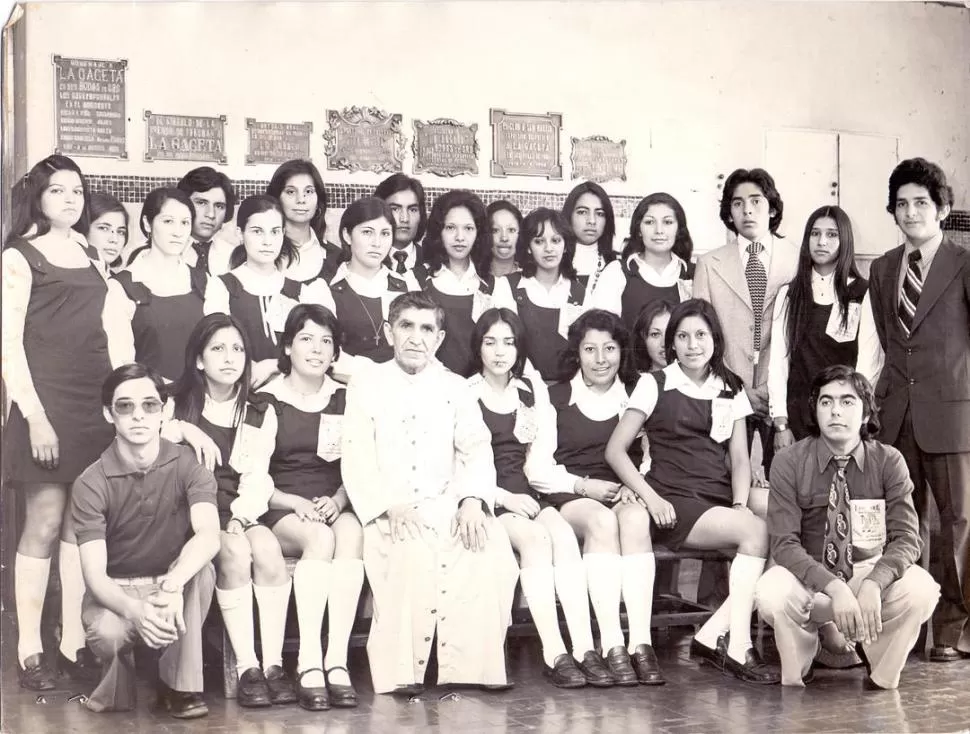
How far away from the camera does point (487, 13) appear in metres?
5.40

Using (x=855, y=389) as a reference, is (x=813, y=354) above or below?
above

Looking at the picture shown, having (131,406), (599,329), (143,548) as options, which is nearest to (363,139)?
(599,329)

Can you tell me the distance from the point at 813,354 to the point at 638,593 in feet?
4.39

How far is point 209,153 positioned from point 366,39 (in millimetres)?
789

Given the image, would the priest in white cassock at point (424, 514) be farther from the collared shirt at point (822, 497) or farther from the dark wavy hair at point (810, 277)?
the dark wavy hair at point (810, 277)

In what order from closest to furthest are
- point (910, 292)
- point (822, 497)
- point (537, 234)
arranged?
point (822, 497) < point (537, 234) < point (910, 292)

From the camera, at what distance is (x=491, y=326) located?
17.8 ft

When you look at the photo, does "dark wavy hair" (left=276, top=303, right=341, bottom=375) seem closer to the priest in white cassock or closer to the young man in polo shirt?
the priest in white cassock

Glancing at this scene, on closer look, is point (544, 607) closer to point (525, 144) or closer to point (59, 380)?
point (525, 144)

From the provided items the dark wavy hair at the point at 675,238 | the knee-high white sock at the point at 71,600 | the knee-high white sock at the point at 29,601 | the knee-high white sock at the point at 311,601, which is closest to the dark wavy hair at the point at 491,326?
the dark wavy hair at the point at 675,238

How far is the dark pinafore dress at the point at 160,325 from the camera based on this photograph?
5.12m

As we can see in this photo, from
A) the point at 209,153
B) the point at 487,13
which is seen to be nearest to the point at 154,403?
the point at 209,153

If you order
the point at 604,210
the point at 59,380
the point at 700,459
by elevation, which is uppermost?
the point at 604,210

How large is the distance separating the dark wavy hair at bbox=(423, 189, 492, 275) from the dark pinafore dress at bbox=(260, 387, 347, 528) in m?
0.77
